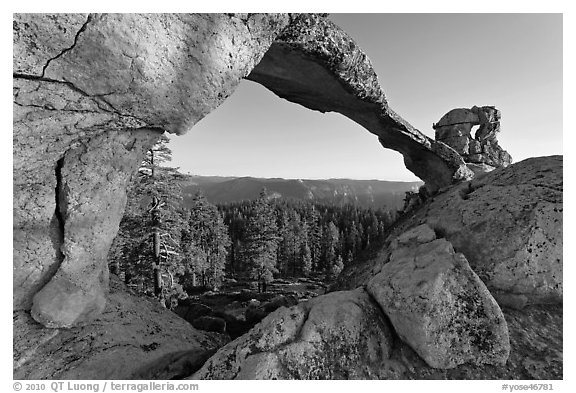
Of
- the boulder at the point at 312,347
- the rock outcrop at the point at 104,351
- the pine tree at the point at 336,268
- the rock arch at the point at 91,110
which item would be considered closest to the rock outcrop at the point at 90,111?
the rock arch at the point at 91,110

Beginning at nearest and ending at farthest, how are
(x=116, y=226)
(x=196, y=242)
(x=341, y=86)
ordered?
(x=116, y=226) → (x=341, y=86) → (x=196, y=242)

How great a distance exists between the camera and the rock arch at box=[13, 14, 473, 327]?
385 centimetres

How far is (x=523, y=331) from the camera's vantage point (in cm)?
419

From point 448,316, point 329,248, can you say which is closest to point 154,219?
point 448,316

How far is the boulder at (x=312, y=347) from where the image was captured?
3.76 metres

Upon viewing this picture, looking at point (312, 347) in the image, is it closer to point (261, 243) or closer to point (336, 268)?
point (261, 243)

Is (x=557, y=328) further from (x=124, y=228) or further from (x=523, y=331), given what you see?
(x=124, y=228)

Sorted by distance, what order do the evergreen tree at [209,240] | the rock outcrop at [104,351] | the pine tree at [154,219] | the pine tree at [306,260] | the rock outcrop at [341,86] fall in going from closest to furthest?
1. the rock outcrop at [104,351]
2. the rock outcrop at [341,86]
3. the pine tree at [154,219]
4. the evergreen tree at [209,240]
5. the pine tree at [306,260]

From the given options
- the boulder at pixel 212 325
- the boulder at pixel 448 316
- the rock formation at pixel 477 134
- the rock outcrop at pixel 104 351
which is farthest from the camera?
the rock formation at pixel 477 134

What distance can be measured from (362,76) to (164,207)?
48.6ft

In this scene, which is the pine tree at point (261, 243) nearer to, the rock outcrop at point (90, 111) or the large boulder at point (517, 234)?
the rock outcrop at point (90, 111)

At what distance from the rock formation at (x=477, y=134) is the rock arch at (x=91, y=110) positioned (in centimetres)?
1990

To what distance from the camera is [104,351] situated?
4.80 meters

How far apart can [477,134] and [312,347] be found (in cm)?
2412
